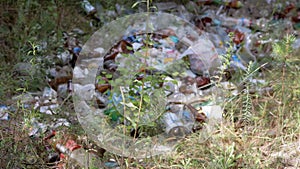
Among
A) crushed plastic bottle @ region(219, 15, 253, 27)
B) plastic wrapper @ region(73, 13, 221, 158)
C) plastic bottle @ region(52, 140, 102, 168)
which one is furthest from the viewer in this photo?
crushed plastic bottle @ region(219, 15, 253, 27)

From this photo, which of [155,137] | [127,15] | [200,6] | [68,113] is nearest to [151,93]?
[155,137]

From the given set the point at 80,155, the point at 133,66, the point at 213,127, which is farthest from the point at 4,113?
the point at 213,127

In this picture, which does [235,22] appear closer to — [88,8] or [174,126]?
[88,8]

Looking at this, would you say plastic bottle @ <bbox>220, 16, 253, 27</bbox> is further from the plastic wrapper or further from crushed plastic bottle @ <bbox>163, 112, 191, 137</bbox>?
crushed plastic bottle @ <bbox>163, 112, 191, 137</bbox>

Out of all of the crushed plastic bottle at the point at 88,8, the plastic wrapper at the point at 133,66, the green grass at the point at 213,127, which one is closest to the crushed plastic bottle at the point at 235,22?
the plastic wrapper at the point at 133,66

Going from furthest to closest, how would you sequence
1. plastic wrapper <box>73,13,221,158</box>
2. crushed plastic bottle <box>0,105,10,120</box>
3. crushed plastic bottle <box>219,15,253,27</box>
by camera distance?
crushed plastic bottle <box>219,15,253,27</box> → crushed plastic bottle <box>0,105,10,120</box> → plastic wrapper <box>73,13,221,158</box>

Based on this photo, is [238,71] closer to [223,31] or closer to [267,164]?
[223,31]

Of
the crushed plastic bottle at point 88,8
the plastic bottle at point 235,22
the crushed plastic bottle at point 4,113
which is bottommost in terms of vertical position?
the crushed plastic bottle at point 4,113

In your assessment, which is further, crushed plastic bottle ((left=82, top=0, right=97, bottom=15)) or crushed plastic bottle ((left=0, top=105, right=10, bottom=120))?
crushed plastic bottle ((left=82, top=0, right=97, bottom=15))

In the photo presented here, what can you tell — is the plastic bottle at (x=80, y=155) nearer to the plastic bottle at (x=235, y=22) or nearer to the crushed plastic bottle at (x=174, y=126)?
the crushed plastic bottle at (x=174, y=126)

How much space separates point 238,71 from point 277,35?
23.4 inches

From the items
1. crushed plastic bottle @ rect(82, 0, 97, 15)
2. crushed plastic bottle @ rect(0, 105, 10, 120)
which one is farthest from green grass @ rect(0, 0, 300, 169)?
crushed plastic bottle @ rect(82, 0, 97, 15)

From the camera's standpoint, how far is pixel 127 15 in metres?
3.19

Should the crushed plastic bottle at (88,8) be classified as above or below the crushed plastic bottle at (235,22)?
above
